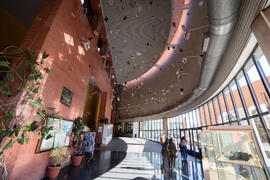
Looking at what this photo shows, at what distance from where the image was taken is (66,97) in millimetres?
4430

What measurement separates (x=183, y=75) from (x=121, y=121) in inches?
749

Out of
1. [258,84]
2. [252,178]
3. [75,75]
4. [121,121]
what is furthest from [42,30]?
[121,121]

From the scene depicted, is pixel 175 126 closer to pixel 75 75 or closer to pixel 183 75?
pixel 183 75

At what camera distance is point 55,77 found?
3.71 meters

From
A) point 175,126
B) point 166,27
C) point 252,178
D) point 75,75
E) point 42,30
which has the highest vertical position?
point 166,27

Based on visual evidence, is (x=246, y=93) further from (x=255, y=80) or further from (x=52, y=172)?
(x=52, y=172)

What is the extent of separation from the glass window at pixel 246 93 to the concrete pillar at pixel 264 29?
2778 mm

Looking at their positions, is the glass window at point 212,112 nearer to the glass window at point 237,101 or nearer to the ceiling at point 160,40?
the ceiling at point 160,40

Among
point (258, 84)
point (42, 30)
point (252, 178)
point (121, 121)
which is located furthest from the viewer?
point (121, 121)

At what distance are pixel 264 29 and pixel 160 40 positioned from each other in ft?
15.0

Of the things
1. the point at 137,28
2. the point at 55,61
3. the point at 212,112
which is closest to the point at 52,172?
the point at 55,61

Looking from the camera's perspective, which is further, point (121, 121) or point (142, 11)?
point (121, 121)

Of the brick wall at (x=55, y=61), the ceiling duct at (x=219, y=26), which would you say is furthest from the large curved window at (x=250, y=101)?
the brick wall at (x=55, y=61)

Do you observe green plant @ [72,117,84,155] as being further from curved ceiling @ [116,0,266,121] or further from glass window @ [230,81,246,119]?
glass window @ [230,81,246,119]
